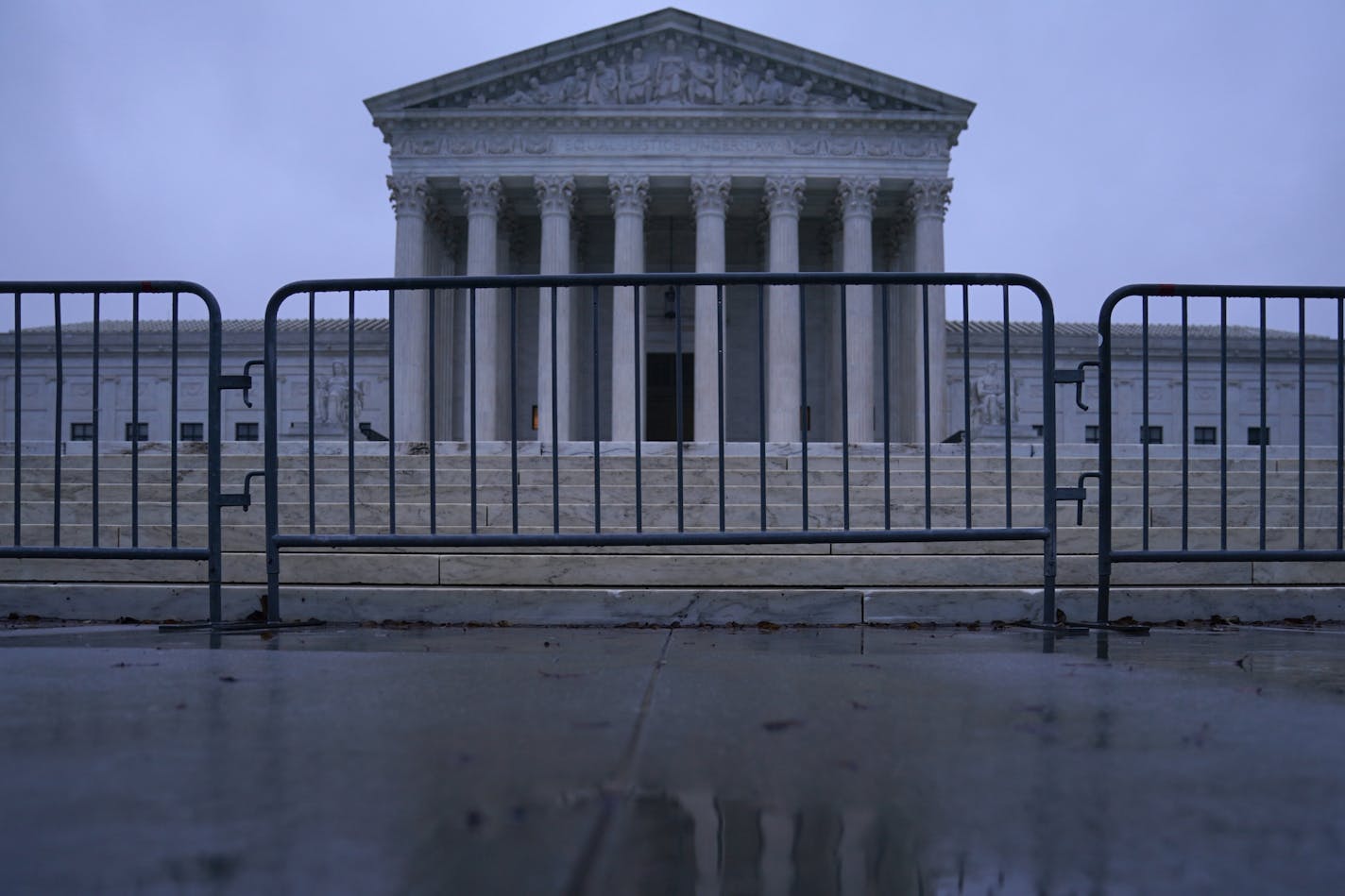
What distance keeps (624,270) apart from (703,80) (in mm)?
6223

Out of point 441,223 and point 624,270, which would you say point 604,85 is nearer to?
point 624,270

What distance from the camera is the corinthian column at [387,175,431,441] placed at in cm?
2681

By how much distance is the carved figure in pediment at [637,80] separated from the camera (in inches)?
1102

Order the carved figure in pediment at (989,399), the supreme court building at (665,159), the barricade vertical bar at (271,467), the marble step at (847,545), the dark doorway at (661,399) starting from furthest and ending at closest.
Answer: the dark doorway at (661,399), the carved figure in pediment at (989,399), the supreme court building at (665,159), the marble step at (847,545), the barricade vertical bar at (271,467)

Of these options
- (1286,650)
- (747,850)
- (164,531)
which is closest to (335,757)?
(747,850)

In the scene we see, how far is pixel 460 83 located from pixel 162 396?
57.8 feet

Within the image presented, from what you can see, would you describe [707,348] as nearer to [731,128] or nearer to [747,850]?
[731,128]

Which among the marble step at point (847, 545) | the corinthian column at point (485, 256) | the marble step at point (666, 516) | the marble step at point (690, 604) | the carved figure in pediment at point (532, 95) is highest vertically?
the carved figure in pediment at point (532, 95)

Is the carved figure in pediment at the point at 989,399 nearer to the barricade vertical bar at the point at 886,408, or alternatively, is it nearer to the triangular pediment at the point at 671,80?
the triangular pediment at the point at 671,80

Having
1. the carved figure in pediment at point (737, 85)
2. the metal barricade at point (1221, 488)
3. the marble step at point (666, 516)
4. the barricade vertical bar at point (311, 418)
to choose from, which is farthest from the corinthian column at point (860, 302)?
the barricade vertical bar at point (311, 418)

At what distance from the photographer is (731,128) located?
91.4 ft

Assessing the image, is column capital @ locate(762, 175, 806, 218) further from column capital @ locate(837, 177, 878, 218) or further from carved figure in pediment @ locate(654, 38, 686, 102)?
carved figure in pediment @ locate(654, 38, 686, 102)

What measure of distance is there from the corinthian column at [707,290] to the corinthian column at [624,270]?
1679 mm

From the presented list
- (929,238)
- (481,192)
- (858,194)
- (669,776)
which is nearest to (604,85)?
(481,192)
